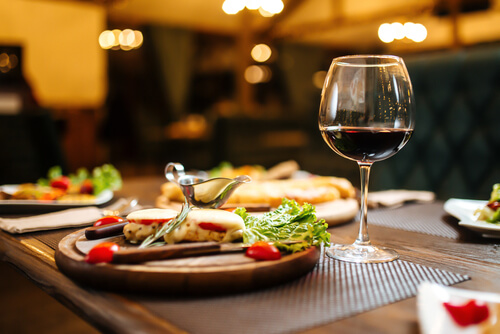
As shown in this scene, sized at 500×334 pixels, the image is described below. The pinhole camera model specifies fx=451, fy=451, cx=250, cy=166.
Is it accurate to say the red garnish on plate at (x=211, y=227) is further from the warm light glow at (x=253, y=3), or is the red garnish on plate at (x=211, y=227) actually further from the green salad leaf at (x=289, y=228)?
the warm light glow at (x=253, y=3)

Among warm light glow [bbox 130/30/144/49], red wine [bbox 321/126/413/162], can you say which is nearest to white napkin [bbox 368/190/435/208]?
red wine [bbox 321/126/413/162]

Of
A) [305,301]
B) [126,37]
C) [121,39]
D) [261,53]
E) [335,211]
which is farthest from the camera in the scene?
[261,53]

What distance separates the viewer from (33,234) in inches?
40.7

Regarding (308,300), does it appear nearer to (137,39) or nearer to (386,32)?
(386,32)

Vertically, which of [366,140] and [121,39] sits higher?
[121,39]

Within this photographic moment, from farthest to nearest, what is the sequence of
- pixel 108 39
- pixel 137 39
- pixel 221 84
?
pixel 221 84
pixel 137 39
pixel 108 39

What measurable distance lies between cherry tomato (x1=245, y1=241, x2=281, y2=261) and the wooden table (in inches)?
6.8

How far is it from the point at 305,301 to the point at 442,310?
177 millimetres

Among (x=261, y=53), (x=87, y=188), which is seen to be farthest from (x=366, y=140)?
(x=261, y=53)

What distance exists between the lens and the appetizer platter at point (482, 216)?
1016 millimetres

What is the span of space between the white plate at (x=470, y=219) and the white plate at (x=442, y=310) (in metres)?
0.50

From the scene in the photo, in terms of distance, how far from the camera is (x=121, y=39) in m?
9.44

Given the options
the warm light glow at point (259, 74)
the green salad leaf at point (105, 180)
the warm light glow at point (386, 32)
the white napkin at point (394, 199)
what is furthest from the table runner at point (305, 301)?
the warm light glow at point (259, 74)

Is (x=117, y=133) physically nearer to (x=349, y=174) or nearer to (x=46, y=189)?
(x=349, y=174)
